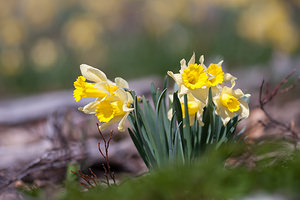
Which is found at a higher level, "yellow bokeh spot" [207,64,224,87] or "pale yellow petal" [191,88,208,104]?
"yellow bokeh spot" [207,64,224,87]

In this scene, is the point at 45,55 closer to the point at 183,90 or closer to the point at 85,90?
the point at 85,90

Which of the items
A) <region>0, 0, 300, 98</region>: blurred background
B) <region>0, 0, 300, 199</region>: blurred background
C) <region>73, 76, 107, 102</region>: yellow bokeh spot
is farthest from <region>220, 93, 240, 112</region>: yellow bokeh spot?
<region>0, 0, 300, 98</region>: blurred background

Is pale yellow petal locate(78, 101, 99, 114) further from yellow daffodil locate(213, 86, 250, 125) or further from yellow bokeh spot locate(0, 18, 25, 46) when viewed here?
yellow bokeh spot locate(0, 18, 25, 46)

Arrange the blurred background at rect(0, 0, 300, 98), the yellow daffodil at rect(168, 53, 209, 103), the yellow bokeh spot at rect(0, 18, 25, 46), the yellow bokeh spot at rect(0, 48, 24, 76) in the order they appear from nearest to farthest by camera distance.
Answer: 1. the yellow daffodil at rect(168, 53, 209, 103)
2. the blurred background at rect(0, 0, 300, 98)
3. the yellow bokeh spot at rect(0, 48, 24, 76)
4. the yellow bokeh spot at rect(0, 18, 25, 46)

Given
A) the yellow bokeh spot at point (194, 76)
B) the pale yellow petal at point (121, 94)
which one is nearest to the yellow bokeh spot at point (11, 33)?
the pale yellow petal at point (121, 94)

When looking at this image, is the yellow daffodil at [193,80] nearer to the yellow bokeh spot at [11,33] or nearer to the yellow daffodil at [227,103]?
the yellow daffodil at [227,103]

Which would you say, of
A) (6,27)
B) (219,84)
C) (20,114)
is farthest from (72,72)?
(219,84)
